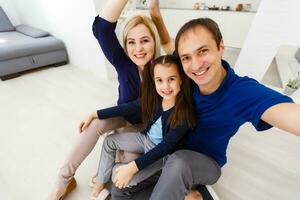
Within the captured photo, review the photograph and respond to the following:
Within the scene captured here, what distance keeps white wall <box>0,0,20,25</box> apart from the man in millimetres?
3941

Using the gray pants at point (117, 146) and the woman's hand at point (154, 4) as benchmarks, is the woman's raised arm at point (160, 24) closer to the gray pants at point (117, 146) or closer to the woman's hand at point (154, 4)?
the woman's hand at point (154, 4)

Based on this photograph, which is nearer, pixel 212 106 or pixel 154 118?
pixel 212 106

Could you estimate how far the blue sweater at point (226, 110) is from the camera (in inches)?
27.0

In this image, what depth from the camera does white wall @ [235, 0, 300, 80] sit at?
163cm

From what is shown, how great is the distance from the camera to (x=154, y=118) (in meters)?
1.04

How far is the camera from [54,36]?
3000 millimetres

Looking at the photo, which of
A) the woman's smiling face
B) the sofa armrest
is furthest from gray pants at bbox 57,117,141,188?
the sofa armrest

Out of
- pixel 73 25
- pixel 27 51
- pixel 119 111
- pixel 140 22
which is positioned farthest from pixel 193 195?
pixel 27 51

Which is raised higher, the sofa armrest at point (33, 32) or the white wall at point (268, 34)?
the white wall at point (268, 34)

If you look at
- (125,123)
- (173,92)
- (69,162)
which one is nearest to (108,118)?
(125,123)

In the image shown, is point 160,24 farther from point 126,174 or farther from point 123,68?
point 126,174

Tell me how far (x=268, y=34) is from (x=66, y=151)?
2009 millimetres

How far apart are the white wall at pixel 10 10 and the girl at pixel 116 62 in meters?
3.47

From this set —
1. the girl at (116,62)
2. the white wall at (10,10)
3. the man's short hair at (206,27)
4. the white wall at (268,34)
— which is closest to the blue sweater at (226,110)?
the man's short hair at (206,27)
